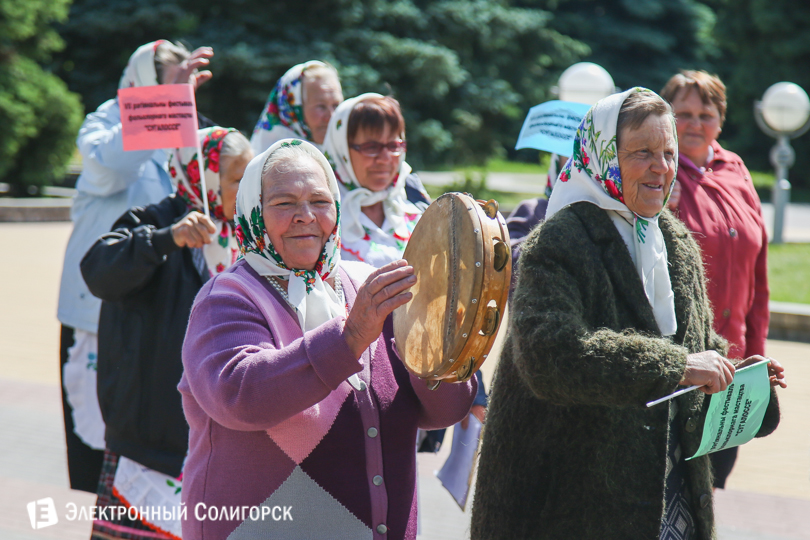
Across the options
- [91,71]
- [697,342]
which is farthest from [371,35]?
[697,342]

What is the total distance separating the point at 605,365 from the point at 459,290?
43 centimetres

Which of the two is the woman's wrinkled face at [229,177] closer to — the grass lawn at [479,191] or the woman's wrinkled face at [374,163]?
the woman's wrinkled face at [374,163]

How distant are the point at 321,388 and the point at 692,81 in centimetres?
264

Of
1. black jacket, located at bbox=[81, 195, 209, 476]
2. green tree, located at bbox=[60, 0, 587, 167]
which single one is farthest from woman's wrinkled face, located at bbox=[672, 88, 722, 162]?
green tree, located at bbox=[60, 0, 587, 167]

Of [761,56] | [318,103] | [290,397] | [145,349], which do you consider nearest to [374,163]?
[318,103]

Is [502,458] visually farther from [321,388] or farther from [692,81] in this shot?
[692,81]

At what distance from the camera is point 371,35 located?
21.5 metres

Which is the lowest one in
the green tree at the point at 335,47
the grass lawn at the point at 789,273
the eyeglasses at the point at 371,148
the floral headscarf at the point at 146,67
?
the grass lawn at the point at 789,273

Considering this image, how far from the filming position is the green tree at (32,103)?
2089cm

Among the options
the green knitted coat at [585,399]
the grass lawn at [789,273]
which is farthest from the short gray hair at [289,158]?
the grass lawn at [789,273]

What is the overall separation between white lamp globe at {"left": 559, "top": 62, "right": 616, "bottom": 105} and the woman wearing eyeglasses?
221 inches

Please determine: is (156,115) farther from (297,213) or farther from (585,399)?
(585,399)

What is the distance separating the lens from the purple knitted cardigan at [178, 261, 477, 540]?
2047 millimetres

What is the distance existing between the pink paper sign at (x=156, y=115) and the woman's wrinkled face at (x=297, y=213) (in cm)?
155
